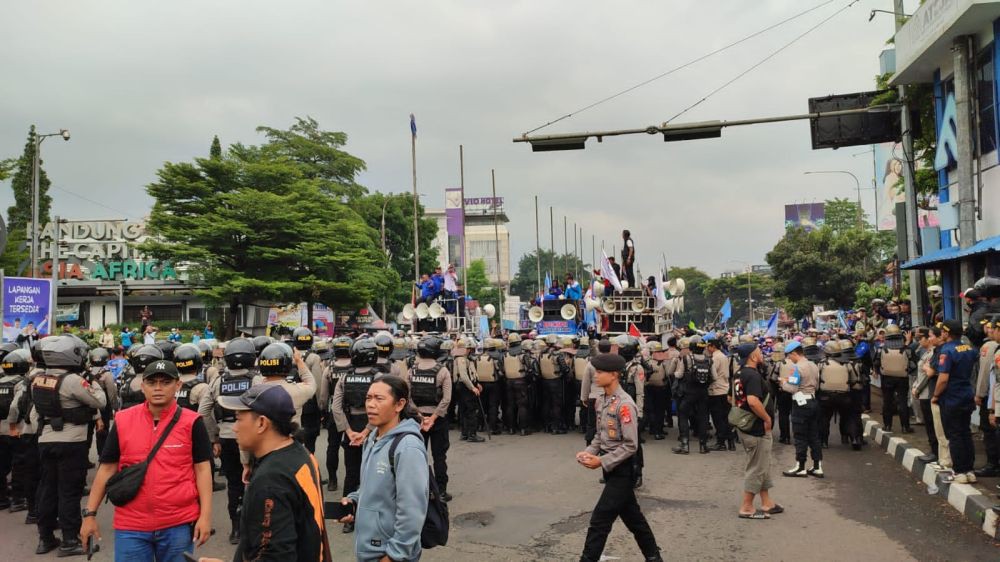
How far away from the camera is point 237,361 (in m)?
7.02

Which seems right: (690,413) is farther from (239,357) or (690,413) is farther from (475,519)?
(239,357)

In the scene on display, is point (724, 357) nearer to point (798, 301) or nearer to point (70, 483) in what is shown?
point (70, 483)

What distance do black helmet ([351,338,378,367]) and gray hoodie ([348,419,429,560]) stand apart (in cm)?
385

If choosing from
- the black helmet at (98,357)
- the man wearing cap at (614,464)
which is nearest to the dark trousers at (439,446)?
the man wearing cap at (614,464)

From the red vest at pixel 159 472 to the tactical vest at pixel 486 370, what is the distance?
9454 mm

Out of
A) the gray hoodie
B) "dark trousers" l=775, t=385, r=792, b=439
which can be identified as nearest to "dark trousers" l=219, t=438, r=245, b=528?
the gray hoodie

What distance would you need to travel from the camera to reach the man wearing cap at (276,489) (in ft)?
9.66

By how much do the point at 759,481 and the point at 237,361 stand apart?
5.55 meters

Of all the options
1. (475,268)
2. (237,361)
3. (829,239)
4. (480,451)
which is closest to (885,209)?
(829,239)

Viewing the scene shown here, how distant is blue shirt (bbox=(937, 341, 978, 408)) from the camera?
8.27 m

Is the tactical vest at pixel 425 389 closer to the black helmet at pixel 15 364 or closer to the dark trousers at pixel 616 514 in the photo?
the dark trousers at pixel 616 514

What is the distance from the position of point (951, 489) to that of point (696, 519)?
3.08 meters

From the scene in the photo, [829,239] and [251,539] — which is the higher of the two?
[829,239]

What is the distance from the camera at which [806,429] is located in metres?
9.48
